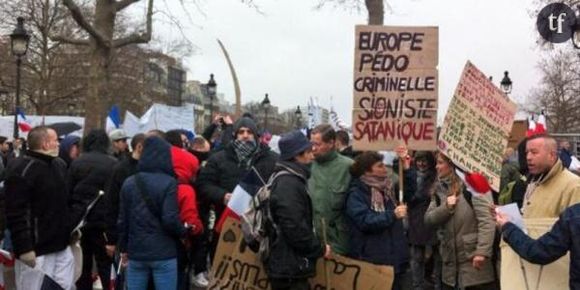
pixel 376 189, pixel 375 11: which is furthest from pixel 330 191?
pixel 375 11

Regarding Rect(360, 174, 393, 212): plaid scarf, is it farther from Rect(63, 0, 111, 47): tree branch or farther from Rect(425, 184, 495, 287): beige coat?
Rect(63, 0, 111, 47): tree branch

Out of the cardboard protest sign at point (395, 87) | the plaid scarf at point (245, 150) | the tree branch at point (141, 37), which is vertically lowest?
the plaid scarf at point (245, 150)

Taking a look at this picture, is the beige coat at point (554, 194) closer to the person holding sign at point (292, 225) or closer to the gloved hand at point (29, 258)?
the person holding sign at point (292, 225)

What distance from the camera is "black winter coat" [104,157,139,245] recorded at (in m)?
6.66

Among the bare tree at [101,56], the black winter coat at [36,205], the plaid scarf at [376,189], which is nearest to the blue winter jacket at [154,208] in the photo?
the black winter coat at [36,205]

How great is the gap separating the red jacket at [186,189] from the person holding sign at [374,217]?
1.36 meters

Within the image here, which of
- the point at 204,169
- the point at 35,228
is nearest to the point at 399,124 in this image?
the point at 204,169

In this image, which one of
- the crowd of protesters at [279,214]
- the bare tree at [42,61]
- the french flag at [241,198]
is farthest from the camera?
the bare tree at [42,61]

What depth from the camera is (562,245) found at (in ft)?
13.3

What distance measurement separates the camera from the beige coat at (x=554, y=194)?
4.43m

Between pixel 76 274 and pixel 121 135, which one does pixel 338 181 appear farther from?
pixel 121 135

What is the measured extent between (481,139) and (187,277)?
326cm

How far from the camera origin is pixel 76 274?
21.0ft

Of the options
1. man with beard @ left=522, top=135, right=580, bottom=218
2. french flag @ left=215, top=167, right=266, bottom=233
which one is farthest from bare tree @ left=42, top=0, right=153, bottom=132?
man with beard @ left=522, top=135, right=580, bottom=218
